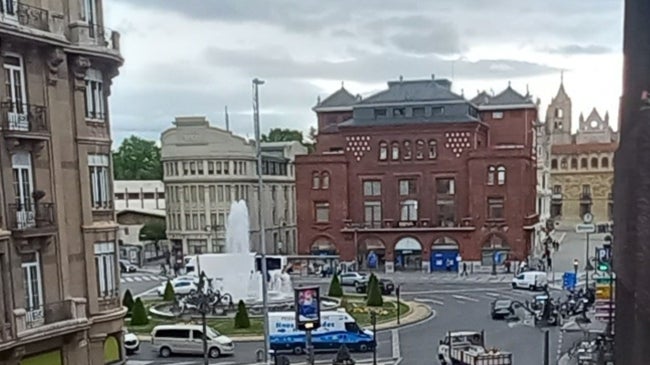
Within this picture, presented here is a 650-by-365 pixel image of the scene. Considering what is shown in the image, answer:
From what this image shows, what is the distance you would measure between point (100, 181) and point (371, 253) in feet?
120

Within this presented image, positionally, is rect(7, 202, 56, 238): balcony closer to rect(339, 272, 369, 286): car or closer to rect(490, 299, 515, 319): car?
rect(490, 299, 515, 319): car

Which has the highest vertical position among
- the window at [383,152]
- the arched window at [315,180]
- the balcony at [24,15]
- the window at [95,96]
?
the balcony at [24,15]

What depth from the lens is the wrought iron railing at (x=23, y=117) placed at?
40.1ft

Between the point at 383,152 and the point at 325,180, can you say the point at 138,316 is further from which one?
the point at 383,152

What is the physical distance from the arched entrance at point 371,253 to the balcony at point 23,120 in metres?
38.4

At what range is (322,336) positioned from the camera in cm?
2591

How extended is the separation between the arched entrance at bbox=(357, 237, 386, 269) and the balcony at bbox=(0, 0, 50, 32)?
38.8 m

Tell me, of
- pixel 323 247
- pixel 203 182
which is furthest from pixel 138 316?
pixel 203 182

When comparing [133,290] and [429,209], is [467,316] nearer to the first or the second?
[429,209]

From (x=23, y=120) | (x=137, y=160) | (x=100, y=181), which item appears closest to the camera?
(x=23, y=120)

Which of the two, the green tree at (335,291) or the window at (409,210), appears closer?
the green tree at (335,291)

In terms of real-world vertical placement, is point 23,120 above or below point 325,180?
above

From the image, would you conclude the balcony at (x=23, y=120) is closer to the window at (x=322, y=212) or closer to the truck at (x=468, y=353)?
the truck at (x=468, y=353)

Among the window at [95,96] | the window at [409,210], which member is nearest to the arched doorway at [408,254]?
the window at [409,210]
